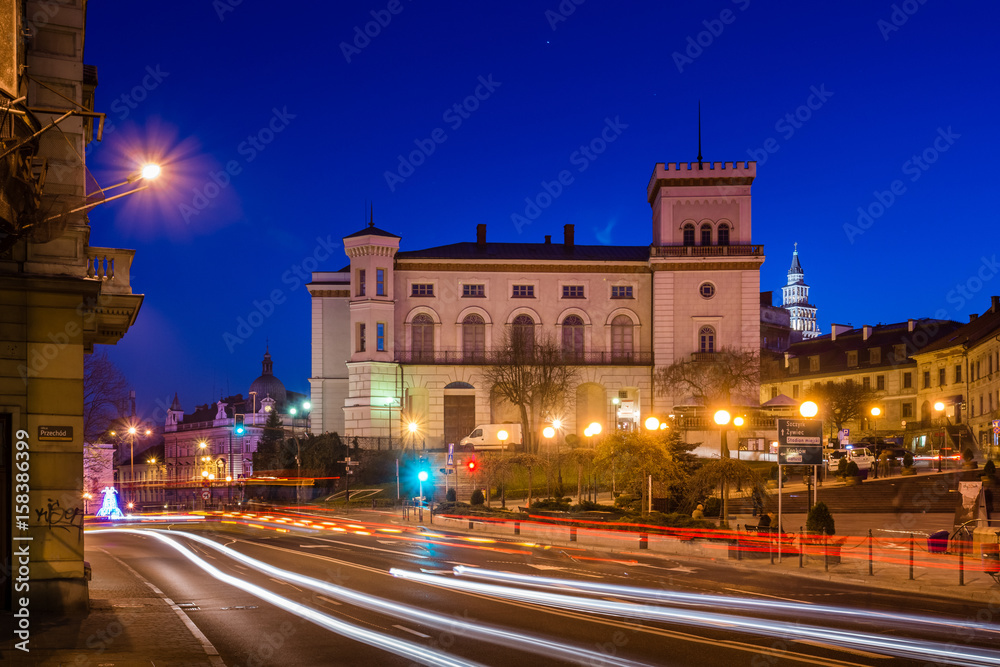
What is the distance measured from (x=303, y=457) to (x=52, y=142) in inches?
2058

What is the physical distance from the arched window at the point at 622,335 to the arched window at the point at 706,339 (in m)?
5.43

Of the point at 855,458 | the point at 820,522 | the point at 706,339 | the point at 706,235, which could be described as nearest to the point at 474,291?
the point at 706,339

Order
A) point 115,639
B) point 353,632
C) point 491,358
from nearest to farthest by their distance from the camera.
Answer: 1. point 115,639
2. point 353,632
3. point 491,358

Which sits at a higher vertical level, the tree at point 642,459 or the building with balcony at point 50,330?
the building with balcony at point 50,330

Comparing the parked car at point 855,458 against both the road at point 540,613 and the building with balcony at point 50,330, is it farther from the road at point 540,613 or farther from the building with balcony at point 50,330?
the building with balcony at point 50,330

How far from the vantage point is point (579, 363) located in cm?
7231

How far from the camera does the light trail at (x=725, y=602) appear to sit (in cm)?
1470

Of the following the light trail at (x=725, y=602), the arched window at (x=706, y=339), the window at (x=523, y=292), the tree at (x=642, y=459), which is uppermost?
the window at (x=523, y=292)

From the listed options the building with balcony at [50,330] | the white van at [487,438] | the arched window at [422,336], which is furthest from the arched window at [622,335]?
the building with balcony at [50,330]

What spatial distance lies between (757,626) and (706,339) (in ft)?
191

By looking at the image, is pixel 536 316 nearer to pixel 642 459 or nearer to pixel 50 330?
pixel 642 459

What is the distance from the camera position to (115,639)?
12977 mm

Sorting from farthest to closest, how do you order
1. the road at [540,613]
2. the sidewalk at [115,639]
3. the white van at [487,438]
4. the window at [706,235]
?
1. the window at [706,235]
2. the white van at [487,438]
3. the road at [540,613]
4. the sidewalk at [115,639]

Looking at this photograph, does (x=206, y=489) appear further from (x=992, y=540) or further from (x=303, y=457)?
(x=992, y=540)
